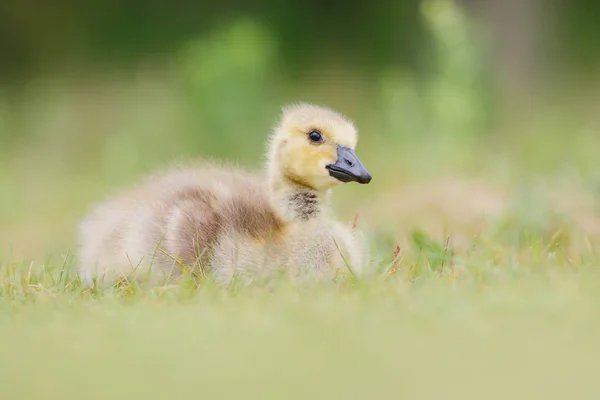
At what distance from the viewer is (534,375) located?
2371 millimetres

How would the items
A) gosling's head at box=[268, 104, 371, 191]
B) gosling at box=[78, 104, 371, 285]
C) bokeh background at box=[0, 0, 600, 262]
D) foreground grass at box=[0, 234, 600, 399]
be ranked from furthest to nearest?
bokeh background at box=[0, 0, 600, 262] < gosling's head at box=[268, 104, 371, 191] < gosling at box=[78, 104, 371, 285] < foreground grass at box=[0, 234, 600, 399]

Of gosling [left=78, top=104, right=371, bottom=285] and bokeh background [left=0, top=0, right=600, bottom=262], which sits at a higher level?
bokeh background [left=0, top=0, right=600, bottom=262]

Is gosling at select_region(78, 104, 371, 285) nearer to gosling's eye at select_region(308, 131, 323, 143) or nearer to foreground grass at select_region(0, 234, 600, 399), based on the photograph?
gosling's eye at select_region(308, 131, 323, 143)

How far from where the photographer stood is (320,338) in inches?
108

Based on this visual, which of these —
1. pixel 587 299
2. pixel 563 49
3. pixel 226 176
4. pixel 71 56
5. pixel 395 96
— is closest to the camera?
pixel 587 299

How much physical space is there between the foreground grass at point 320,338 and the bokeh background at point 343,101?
925 mm

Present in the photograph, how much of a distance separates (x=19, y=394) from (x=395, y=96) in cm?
564

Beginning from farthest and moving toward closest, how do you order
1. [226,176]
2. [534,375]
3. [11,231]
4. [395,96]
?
[395,96], [11,231], [226,176], [534,375]

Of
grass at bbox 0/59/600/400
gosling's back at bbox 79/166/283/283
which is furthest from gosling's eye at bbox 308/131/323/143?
grass at bbox 0/59/600/400

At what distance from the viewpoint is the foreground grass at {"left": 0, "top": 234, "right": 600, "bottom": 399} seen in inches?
92.8

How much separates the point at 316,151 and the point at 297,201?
0.67 feet

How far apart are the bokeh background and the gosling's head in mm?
541

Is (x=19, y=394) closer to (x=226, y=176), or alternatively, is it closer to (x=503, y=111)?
(x=226, y=176)

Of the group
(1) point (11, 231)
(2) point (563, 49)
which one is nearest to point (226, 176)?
(1) point (11, 231)
